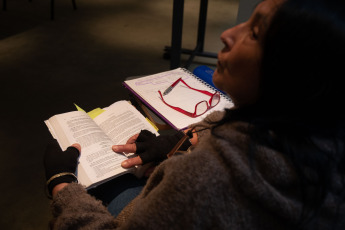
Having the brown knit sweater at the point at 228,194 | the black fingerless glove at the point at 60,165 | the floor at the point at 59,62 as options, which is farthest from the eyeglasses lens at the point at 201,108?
the floor at the point at 59,62

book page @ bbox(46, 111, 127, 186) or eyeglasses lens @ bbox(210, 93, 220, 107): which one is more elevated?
eyeglasses lens @ bbox(210, 93, 220, 107)

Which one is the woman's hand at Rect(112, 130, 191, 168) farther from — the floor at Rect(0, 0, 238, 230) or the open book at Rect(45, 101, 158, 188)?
the floor at Rect(0, 0, 238, 230)

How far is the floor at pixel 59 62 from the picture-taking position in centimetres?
167

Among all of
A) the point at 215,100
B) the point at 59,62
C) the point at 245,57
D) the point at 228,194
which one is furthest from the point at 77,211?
the point at 59,62

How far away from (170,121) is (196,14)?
363 centimetres

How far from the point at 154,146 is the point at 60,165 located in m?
0.27

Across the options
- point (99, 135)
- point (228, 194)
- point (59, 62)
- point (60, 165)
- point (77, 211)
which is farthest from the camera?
point (59, 62)

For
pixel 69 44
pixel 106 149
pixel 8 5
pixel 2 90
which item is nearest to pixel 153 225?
pixel 106 149

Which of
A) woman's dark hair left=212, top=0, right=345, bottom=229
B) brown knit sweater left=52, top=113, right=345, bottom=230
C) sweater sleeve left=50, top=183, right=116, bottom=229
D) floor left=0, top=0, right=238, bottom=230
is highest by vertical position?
woman's dark hair left=212, top=0, right=345, bottom=229

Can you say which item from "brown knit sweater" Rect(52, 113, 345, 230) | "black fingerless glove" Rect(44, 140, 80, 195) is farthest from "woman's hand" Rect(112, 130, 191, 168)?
"brown knit sweater" Rect(52, 113, 345, 230)

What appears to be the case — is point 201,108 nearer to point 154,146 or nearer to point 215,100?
point 215,100

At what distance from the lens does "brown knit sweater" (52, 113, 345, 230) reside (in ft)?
1.44

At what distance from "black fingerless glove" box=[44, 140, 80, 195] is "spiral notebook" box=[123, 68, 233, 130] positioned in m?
0.32

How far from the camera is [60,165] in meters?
0.80
